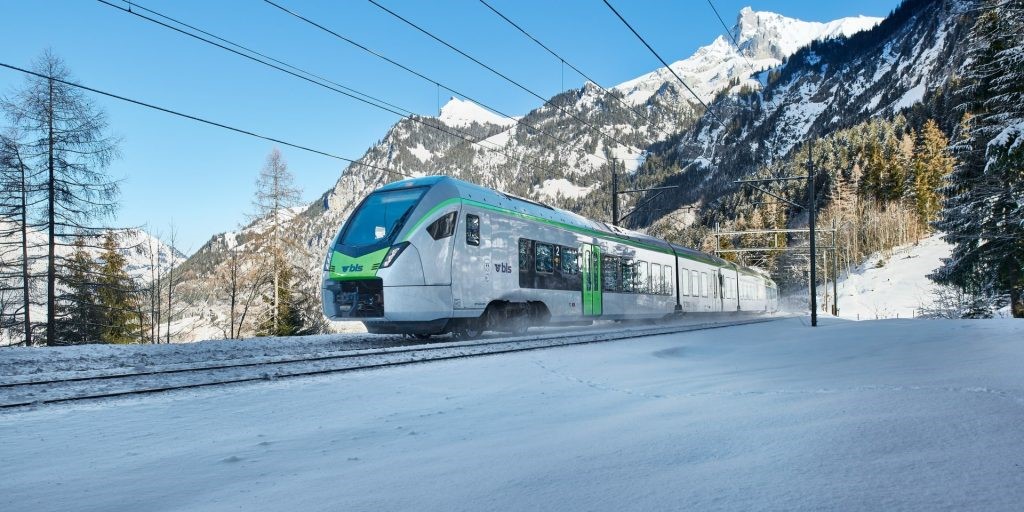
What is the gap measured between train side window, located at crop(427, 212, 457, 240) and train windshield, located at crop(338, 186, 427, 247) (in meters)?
0.53

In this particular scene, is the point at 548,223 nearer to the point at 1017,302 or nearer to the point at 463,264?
the point at 463,264

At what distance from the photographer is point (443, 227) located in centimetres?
1159

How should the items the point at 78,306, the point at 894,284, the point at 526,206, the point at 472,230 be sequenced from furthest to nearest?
1. the point at 894,284
2. the point at 78,306
3. the point at 526,206
4. the point at 472,230

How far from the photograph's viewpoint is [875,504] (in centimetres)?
184

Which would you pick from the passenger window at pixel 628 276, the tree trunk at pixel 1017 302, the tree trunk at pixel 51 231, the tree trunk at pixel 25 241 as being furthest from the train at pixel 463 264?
the tree trunk at pixel 25 241

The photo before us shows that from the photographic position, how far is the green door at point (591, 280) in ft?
53.8

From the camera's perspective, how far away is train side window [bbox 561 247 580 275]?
1550cm

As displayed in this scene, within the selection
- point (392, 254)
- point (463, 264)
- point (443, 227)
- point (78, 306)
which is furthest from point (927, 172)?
point (78, 306)

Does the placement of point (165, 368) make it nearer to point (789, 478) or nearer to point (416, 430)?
point (416, 430)

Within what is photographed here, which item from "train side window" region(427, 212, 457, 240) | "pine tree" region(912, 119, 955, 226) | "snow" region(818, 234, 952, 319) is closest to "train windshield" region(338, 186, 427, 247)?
"train side window" region(427, 212, 457, 240)

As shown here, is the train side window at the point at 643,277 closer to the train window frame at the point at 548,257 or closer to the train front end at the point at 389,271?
the train window frame at the point at 548,257

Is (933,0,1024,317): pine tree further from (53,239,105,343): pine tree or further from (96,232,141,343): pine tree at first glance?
(53,239,105,343): pine tree

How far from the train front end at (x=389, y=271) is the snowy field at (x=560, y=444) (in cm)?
495

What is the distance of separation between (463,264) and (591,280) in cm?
588
